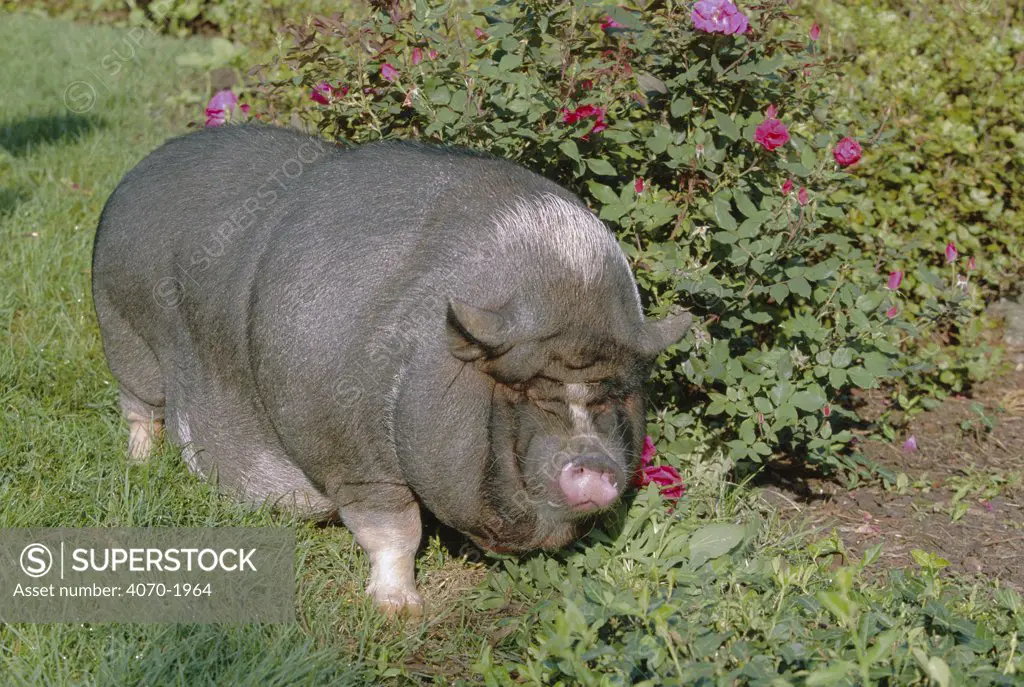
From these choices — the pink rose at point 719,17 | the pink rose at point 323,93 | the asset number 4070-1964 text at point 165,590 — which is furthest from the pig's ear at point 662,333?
the pink rose at point 323,93

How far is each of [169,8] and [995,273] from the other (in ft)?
Answer: 26.3

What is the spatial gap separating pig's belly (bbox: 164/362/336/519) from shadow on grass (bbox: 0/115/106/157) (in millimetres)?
3761

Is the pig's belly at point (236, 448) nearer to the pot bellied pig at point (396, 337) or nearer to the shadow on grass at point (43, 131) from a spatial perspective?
the pot bellied pig at point (396, 337)

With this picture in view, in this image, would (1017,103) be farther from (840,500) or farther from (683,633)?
(683,633)

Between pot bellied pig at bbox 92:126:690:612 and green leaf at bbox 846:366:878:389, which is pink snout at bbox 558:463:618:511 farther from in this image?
green leaf at bbox 846:366:878:389

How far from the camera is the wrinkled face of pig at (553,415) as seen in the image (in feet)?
11.3

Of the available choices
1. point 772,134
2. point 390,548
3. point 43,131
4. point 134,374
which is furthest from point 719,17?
point 43,131

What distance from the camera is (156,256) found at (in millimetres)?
4516

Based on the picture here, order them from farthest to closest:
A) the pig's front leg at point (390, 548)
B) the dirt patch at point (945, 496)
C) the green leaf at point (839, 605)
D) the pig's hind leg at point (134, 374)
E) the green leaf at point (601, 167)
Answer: the pig's hind leg at point (134, 374) → the dirt patch at point (945, 496) → the green leaf at point (601, 167) → the pig's front leg at point (390, 548) → the green leaf at point (839, 605)

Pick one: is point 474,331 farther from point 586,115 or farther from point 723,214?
point 723,214

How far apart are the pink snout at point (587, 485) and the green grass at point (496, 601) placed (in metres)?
0.27

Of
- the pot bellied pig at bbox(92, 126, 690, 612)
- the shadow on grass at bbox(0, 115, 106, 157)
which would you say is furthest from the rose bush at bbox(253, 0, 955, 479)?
the shadow on grass at bbox(0, 115, 106, 157)

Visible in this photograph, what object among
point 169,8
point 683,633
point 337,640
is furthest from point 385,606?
point 169,8

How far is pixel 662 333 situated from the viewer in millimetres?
3742
